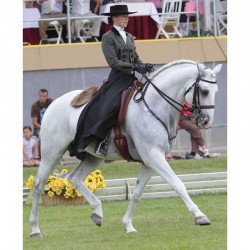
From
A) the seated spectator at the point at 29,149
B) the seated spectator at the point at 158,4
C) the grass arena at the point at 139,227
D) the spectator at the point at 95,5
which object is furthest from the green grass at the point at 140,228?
the seated spectator at the point at 158,4

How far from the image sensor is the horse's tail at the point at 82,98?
10625 mm

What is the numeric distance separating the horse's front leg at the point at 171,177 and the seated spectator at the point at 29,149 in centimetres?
941

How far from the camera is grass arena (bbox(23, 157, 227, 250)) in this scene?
9.10 metres

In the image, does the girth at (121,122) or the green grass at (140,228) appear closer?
the green grass at (140,228)

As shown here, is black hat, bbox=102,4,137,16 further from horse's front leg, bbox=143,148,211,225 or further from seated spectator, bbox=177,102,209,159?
seated spectator, bbox=177,102,209,159

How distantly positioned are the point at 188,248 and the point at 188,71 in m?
2.04

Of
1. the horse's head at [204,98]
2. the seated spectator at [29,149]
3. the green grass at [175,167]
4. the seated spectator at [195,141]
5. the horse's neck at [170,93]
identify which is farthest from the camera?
the seated spectator at [195,141]

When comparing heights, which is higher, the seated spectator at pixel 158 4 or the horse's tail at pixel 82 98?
the seated spectator at pixel 158 4

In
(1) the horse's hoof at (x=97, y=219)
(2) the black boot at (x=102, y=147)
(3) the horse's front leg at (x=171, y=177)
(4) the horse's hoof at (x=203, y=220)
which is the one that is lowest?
(1) the horse's hoof at (x=97, y=219)

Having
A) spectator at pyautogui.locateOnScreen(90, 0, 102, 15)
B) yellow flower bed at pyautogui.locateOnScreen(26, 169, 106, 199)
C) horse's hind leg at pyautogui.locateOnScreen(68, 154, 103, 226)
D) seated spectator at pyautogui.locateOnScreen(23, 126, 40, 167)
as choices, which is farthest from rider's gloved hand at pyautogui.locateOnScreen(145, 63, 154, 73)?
spectator at pyautogui.locateOnScreen(90, 0, 102, 15)

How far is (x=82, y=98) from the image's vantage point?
35.0 feet

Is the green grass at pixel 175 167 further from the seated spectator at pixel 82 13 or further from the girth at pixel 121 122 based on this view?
the girth at pixel 121 122
